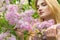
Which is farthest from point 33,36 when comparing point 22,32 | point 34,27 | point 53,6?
point 53,6

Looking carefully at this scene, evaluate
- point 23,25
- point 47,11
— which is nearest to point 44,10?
point 47,11

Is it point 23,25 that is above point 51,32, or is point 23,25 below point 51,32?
above

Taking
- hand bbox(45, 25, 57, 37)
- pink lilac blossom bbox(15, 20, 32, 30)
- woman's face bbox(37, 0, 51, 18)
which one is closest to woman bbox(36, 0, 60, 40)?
woman's face bbox(37, 0, 51, 18)

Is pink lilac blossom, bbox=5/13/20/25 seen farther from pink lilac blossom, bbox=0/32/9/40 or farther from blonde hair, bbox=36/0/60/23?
blonde hair, bbox=36/0/60/23

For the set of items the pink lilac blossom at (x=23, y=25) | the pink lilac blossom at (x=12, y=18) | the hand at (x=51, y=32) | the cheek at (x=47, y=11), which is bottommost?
the hand at (x=51, y=32)

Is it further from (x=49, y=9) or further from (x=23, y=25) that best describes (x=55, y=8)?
(x=23, y=25)

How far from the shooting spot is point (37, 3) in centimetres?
143

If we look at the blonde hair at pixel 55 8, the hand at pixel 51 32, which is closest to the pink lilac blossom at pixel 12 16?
the hand at pixel 51 32

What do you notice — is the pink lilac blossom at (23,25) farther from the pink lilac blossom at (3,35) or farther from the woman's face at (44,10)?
the woman's face at (44,10)

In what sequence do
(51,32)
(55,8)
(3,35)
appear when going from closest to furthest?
(3,35) → (51,32) → (55,8)

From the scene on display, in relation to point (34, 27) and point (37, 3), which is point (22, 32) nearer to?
point (34, 27)

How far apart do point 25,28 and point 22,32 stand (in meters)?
0.05

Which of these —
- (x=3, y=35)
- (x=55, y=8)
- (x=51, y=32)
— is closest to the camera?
(x=3, y=35)

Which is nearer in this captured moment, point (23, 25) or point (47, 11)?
point (23, 25)
